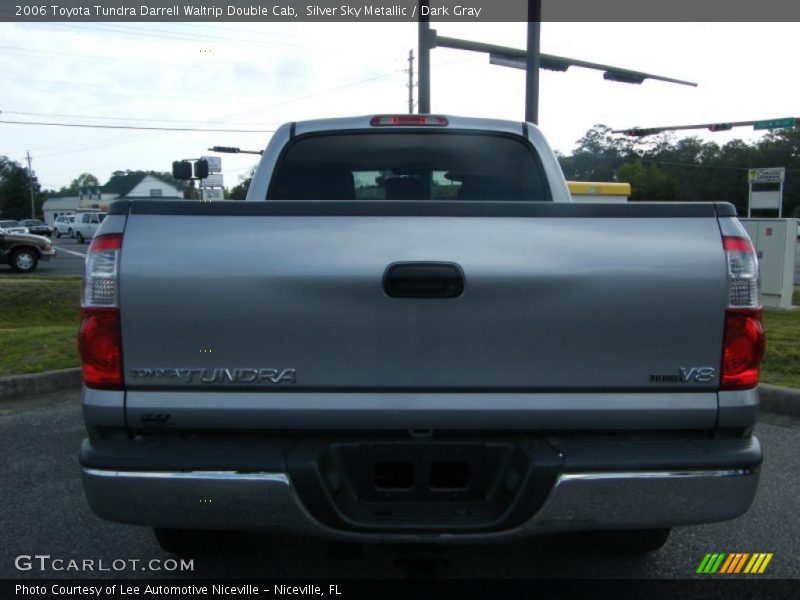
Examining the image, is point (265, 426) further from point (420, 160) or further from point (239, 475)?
point (420, 160)

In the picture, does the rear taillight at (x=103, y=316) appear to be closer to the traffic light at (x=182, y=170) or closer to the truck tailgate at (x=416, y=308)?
the truck tailgate at (x=416, y=308)

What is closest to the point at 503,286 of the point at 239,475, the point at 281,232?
the point at 281,232

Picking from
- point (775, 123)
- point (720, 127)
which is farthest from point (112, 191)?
point (775, 123)

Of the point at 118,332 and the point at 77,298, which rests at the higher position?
the point at 118,332

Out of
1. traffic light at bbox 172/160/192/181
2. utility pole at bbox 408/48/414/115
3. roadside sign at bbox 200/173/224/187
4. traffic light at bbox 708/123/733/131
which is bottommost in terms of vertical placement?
traffic light at bbox 172/160/192/181

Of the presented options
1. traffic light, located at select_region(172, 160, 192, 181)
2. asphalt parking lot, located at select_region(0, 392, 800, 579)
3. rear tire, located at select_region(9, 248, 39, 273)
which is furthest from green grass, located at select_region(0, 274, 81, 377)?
rear tire, located at select_region(9, 248, 39, 273)

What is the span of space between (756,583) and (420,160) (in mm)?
2721

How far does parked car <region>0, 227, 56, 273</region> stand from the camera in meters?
21.5

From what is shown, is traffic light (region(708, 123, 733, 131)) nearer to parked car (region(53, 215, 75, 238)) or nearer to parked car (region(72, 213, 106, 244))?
parked car (region(72, 213, 106, 244))

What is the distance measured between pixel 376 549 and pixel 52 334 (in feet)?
22.3

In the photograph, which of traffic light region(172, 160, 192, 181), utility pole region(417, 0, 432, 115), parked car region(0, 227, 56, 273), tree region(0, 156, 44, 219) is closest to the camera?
traffic light region(172, 160, 192, 181)

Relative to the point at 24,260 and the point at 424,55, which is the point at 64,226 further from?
the point at 424,55

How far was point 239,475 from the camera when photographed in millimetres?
2338

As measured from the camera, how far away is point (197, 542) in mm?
3199
